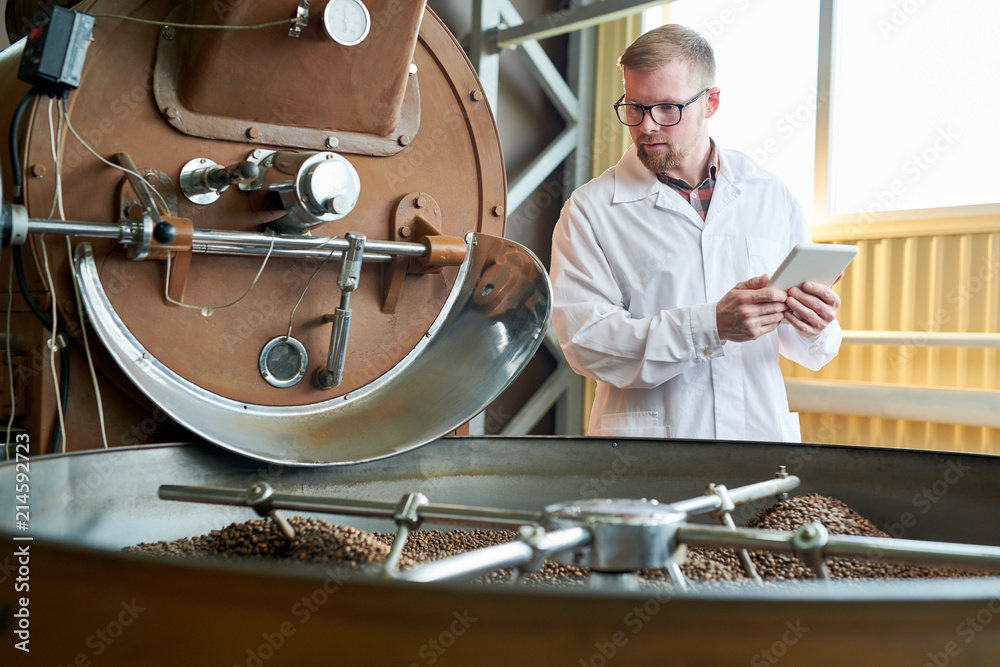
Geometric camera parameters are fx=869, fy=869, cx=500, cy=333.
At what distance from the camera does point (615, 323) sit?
1.73 meters

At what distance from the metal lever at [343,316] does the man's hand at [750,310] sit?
33.5 inches

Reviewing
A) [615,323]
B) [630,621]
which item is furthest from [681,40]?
[630,621]

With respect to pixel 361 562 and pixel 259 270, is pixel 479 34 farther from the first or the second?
pixel 361 562

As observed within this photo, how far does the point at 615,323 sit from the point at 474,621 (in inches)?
53.0

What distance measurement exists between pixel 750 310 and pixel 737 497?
91cm

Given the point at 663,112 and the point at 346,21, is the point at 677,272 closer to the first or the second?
the point at 663,112

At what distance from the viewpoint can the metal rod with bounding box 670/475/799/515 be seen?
677mm

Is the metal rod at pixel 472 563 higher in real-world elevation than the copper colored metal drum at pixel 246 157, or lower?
lower

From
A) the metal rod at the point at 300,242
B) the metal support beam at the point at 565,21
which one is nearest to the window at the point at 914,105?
the metal support beam at the point at 565,21

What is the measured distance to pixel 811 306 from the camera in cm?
164

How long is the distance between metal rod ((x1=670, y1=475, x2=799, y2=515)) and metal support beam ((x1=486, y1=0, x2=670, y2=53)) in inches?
122

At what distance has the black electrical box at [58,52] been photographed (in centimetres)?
76

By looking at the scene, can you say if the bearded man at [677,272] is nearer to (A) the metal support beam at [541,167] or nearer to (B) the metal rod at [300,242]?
(B) the metal rod at [300,242]

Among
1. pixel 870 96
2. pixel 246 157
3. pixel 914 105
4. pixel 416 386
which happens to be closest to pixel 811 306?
pixel 416 386
